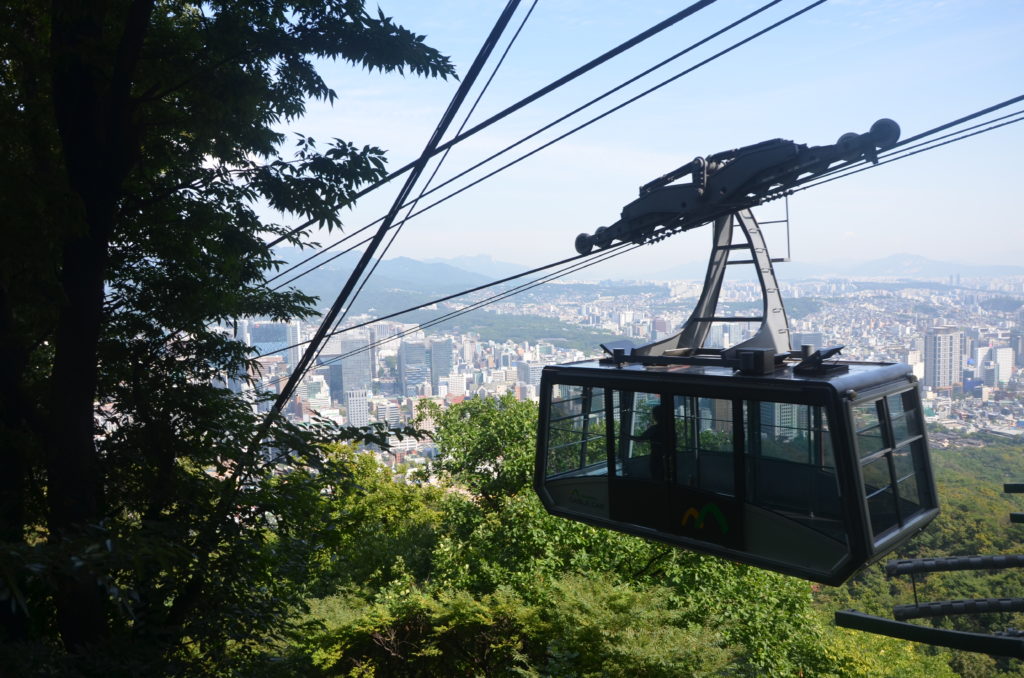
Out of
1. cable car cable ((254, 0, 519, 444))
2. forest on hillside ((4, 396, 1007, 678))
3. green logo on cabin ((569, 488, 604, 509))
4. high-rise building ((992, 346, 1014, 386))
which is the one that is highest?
cable car cable ((254, 0, 519, 444))

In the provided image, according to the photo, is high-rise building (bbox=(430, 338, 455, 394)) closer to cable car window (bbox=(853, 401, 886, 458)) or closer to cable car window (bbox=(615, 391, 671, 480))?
cable car window (bbox=(615, 391, 671, 480))

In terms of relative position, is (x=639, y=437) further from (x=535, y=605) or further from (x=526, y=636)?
(x=526, y=636)

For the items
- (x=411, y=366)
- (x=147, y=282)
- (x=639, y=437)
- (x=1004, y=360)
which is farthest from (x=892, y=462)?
(x=411, y=366)

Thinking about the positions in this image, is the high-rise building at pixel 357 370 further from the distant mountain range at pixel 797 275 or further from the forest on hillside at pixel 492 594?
the forest on hillside at pixel 492 594

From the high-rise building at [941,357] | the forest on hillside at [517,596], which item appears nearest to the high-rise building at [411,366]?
the high-rise building at [941,357]

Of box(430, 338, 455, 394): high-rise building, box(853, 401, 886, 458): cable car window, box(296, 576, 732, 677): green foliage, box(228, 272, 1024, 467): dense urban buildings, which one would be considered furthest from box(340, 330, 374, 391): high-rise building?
box(853, 401, 886, 458): cable car window

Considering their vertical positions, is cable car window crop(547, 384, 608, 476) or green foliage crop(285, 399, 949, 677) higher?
cable car window crop(547, 384, 608, 476)

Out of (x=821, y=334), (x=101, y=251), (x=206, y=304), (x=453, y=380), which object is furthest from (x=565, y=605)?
(x=453, y=380)

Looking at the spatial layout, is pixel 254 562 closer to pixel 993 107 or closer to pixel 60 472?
pixel 60 472
